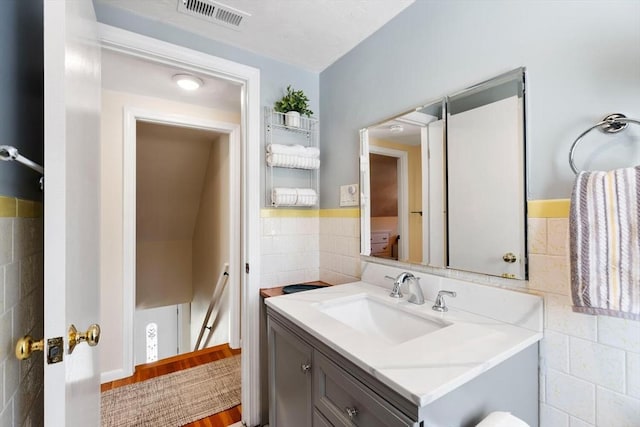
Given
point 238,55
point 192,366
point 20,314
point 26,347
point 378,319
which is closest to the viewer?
point 26,347

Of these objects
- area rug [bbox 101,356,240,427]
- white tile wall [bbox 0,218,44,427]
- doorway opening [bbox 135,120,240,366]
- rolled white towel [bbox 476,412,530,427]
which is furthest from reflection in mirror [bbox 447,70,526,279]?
doorway opening [bbox 135,120,240,366]

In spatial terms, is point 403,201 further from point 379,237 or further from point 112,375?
point 112,375

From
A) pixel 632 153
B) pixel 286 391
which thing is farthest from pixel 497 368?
pixel 286 391

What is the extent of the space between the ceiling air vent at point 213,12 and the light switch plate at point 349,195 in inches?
41.3

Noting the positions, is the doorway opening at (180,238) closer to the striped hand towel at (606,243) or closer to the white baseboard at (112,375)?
the white baseboard at (112,375)

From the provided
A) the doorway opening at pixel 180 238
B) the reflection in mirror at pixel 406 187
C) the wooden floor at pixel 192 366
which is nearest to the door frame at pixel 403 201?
the reflection in mirror at pixel 406 187

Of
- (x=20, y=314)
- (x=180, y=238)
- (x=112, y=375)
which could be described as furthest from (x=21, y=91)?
(x=180, y=238)

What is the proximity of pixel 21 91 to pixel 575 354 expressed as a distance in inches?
69.2

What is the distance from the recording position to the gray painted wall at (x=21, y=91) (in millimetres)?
679

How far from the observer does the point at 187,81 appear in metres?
2.08

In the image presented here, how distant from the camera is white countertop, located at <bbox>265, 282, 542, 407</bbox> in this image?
2.31 feet

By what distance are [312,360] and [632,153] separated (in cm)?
117

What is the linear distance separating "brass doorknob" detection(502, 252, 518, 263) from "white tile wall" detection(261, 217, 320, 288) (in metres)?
1.20

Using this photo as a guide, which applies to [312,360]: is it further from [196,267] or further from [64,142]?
[196,267]
